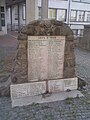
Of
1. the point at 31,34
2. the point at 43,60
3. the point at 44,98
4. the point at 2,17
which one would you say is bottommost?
the point at 44,98

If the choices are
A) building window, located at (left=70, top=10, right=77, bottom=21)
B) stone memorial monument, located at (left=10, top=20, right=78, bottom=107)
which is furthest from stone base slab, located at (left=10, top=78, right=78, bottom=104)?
building window, located at (left=70, top=10, right=77, bottom=21)

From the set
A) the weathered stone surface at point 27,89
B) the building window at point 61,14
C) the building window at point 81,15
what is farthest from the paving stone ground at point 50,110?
the building window at point 81,15

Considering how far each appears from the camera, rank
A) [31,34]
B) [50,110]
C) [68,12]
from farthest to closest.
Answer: [68,12] < [31,34] < [50,110]

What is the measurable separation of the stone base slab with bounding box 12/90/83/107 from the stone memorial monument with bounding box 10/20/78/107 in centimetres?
8

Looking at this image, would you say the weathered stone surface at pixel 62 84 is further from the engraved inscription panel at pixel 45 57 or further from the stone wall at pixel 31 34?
the stone wall at pixel 31 34

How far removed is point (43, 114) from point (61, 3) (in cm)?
1872

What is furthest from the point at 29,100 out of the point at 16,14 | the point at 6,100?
the point at 16,14

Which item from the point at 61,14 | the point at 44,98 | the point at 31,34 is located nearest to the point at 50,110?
the point at 44,98

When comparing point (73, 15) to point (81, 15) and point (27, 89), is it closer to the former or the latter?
point (81, 15)

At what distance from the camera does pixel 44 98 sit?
3.79 m

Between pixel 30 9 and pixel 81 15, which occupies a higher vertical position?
pixel 81 15

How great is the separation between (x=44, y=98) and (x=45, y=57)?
95 centimetres

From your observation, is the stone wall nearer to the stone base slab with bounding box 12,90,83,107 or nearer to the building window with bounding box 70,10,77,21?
the stone base slab with bounding box 12,90,83,107

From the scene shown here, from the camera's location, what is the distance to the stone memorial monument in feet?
11.8
